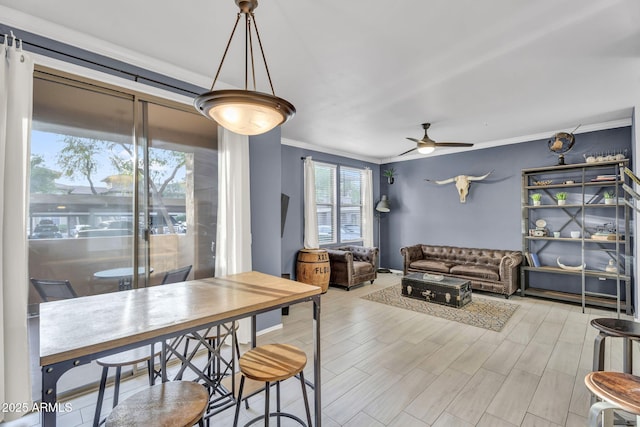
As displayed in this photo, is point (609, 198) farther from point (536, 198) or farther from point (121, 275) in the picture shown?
point (121, 275)

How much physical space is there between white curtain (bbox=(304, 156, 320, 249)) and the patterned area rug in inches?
55.9

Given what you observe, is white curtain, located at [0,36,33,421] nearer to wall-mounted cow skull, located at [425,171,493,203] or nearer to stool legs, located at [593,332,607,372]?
stool legs, located at [593,332,607,372]

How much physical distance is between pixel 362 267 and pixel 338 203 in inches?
62.7

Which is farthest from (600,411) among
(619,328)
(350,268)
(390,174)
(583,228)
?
(390,174)

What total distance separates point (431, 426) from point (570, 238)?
4307mm

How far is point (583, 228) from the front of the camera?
4.16 metres

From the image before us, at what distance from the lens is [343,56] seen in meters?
2.55

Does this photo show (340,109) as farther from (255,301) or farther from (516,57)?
(255,301)

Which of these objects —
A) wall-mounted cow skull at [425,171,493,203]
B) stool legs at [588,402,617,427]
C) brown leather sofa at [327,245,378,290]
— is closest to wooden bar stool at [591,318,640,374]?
stool legs at [588,402,617,427]

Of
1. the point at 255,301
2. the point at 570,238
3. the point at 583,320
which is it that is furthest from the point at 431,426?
the point at 570,238

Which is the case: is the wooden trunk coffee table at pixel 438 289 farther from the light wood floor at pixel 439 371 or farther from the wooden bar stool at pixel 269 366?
the wooden bar stool at pixel 269 366

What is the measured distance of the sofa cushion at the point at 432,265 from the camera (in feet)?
17.6

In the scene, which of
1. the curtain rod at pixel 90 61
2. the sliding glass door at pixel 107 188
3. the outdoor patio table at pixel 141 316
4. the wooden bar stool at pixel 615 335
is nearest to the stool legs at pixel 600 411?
the wooden bar stool at pixel 615 335

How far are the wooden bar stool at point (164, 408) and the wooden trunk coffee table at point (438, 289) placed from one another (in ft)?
12.9
